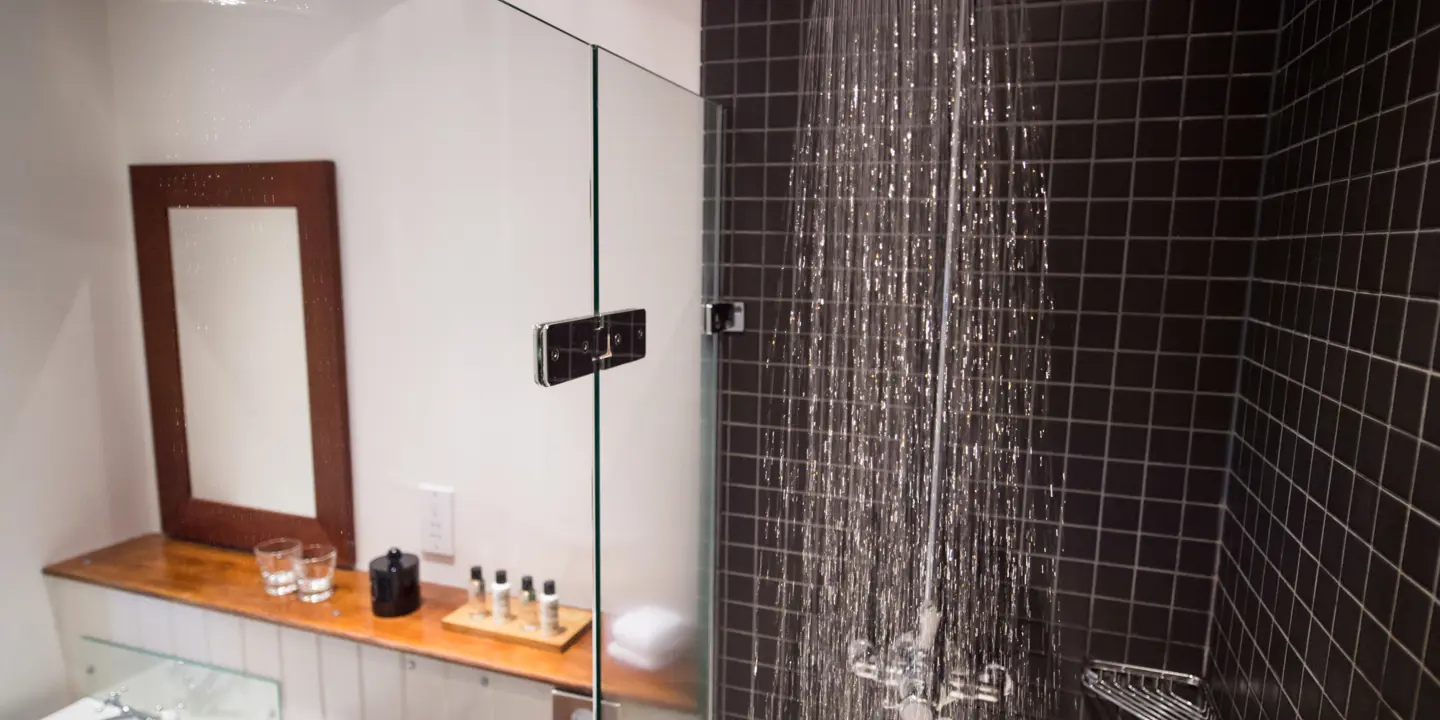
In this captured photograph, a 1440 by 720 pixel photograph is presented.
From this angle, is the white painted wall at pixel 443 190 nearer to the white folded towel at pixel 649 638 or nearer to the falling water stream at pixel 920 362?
the white folded towel at pixel 649 638

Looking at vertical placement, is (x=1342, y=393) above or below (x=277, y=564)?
Answer: above

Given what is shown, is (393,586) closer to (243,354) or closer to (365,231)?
(243,354)

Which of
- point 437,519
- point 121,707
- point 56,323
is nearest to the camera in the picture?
point 56,323

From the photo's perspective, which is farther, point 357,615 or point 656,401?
point 357,615

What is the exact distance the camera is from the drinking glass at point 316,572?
1448mm

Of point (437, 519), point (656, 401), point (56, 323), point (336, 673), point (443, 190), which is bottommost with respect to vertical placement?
point (336, 673)

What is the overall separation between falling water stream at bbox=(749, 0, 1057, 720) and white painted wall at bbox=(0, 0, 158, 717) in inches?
46.1

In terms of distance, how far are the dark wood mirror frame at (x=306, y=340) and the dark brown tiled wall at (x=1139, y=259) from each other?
91cm

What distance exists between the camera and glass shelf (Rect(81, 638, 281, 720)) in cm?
115

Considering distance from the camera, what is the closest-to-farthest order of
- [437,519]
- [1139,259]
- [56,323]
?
[56,323] < [1139,259] < [437,519]

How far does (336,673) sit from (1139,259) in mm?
1736

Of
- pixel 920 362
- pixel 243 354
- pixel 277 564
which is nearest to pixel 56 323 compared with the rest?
pixel 243 354

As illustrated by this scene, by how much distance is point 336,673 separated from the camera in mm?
1390

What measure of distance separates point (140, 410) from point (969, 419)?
4.84 feet
